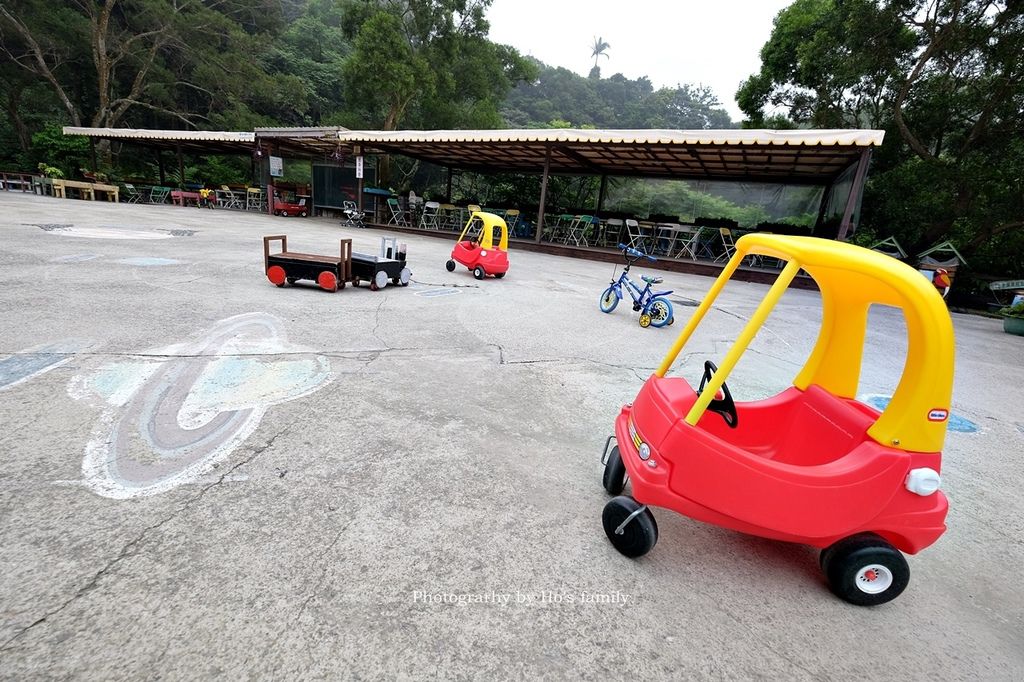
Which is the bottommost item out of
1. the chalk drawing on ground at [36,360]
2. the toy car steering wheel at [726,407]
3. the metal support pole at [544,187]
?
the chalk drawing on ground at [36,360]

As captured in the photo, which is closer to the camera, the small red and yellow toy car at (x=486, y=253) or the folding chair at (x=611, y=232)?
the small red and yellow toy car at (x=486, y=253)

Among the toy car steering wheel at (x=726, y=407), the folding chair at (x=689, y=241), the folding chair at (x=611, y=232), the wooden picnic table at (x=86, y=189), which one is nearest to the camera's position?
the toy car steering wheel at (x=726, y=407)

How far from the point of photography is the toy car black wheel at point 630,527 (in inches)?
74.9

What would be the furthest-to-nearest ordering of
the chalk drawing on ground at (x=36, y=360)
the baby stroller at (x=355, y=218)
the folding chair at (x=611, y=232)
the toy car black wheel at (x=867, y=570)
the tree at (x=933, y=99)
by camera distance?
the baby stroller at (x=355, y=218)
the folding chair at (x=611, y=232)
the tree at (x=933, y=99)
the chalk drawing on ground at (x=36, y=360)
the toy car black wheel at (x=867, y=570)

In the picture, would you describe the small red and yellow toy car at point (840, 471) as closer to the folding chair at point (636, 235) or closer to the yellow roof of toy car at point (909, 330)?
the yellow roof of toy car at point (909, 330)

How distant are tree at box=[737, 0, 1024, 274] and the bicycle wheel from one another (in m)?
10.7

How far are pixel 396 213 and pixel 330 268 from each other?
1338cm

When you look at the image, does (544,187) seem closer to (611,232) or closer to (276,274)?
(611,232)

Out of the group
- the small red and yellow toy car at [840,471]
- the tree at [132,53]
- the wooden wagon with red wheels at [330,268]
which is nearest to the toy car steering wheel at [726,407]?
the small red and yellow toy car at [840,471]

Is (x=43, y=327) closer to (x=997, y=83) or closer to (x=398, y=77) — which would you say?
(x=997, y=83)

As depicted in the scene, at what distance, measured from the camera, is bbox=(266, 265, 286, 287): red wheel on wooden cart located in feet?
19.8

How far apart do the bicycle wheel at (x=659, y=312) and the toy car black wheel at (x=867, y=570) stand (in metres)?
4.29

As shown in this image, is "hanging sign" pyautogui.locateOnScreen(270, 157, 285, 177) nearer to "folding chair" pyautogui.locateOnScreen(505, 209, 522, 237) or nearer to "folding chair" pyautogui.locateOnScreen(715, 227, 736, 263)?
"folding chair" pyautogui.locateOnScreen(505, 209, 522, 237)

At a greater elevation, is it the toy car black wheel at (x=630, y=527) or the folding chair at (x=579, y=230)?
the folding chair at (x=579, y=230)
